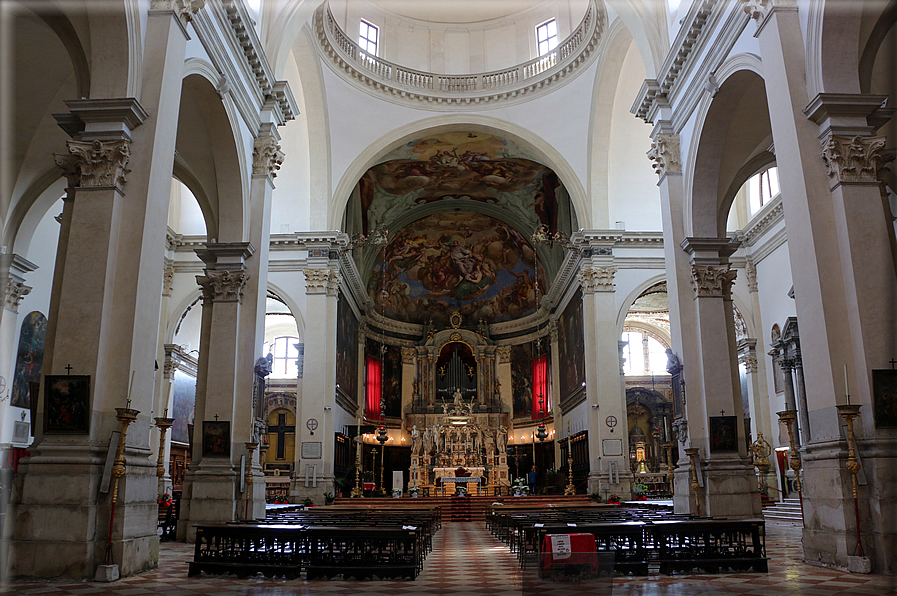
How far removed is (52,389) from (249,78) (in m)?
7.64

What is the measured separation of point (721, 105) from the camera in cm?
1193

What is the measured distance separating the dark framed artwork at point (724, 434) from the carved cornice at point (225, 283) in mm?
8748

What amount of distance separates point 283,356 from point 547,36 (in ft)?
68.2

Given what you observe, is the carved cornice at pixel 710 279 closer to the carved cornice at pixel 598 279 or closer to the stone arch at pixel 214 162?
the stone arch at pixel 214 162

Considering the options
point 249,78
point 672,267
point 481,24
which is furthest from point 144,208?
A: point 481,24

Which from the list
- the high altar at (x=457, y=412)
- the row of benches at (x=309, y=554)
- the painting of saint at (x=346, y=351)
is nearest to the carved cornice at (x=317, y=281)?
the painting of saint at (x=346, y=351)

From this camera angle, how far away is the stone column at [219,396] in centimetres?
1170

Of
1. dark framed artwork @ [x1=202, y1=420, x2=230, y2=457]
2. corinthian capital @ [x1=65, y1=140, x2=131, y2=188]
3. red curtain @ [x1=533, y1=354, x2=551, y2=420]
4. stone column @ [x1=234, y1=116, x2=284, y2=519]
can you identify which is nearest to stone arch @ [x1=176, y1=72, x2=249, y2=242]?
stone column @ [x1=234, y1=116, x2=284, y2=519]

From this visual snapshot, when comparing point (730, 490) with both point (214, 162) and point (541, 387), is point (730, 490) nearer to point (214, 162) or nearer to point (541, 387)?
point (214, 162)

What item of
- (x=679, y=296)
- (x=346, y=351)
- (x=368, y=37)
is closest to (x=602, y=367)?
(x=679, y=296)

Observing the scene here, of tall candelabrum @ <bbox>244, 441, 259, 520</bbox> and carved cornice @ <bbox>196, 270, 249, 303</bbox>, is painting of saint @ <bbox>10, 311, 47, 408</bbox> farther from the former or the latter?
tall candelabrum @ <bbox>244, 441, 259, 520</bbox>

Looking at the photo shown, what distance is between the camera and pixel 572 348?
25750 mm

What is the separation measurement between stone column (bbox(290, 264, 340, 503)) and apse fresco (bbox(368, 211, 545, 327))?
9.18m

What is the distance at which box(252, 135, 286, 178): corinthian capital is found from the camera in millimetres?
13930
